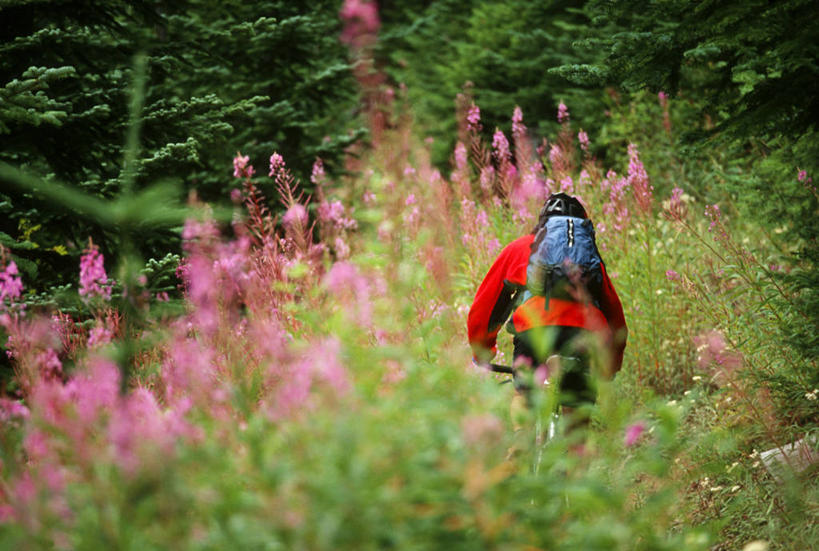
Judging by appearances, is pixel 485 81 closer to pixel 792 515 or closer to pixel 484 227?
pixel 484 227

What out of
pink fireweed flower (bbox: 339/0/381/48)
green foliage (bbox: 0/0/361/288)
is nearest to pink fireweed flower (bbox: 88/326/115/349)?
green foliage (bbox: 0/0/361/288)

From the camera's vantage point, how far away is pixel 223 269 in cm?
327

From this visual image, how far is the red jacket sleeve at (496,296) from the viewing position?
3748 millimetres

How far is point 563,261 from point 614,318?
1.99 ft

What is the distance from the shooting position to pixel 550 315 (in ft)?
11.6

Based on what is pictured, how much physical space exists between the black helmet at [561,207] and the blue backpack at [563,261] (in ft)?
0.43

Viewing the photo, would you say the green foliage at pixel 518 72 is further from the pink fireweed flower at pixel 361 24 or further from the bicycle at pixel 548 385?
the pink fireweed flower at pixel 361 24

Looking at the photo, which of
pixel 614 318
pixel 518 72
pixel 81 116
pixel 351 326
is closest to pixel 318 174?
pixel 81 116

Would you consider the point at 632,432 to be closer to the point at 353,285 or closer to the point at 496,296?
the point at 353,285

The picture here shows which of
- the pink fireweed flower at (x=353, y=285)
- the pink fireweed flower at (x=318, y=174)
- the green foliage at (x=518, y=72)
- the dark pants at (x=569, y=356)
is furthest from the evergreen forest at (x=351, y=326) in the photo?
the green foliage at (x=518, y=72)

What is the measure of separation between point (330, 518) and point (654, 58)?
300 centimetres

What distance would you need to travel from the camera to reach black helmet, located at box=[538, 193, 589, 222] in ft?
12.3

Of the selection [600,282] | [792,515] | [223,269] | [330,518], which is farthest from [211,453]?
[792,515]

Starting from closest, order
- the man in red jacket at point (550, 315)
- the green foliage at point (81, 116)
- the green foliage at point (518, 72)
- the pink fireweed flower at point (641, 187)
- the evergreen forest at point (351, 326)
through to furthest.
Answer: the evergreen forest at point (351, 326), the man in red jacket at point (550, 315), the green foliage at point (81, 116), the pink fireweed flower at point (641, 187), the green foliage at point (518, 72)
